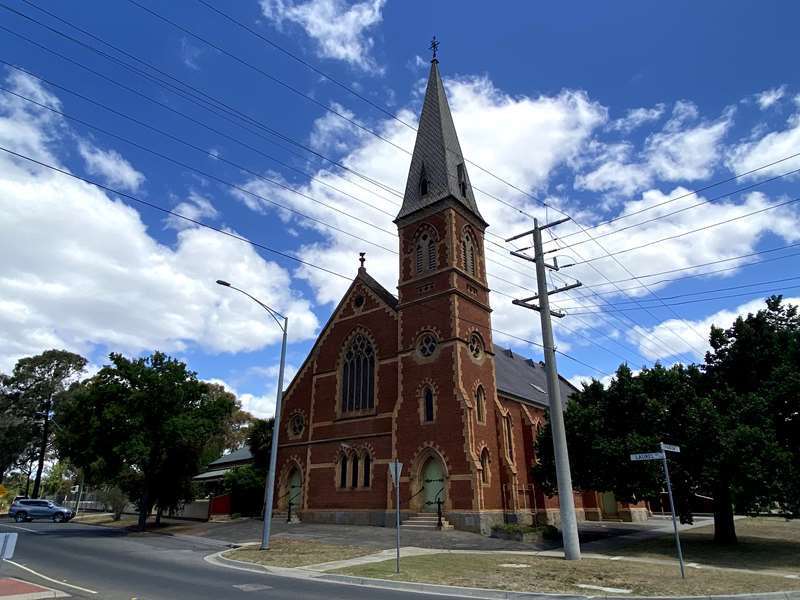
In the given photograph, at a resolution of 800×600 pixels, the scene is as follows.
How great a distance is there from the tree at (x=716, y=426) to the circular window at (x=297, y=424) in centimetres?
1813

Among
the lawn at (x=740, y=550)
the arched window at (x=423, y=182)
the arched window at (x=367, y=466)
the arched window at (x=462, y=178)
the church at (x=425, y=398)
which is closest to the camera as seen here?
the lawn at (x=740, y=550)

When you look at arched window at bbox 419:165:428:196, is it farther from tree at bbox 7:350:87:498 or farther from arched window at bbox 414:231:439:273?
tree at bbox 7:350:87:498

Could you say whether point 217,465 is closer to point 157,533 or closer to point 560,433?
point 157,533

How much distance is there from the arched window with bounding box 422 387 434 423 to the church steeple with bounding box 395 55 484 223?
11819mm

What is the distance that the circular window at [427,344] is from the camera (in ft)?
98.3

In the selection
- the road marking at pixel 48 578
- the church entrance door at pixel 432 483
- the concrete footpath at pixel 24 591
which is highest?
the church entrance door at pixel 432 483

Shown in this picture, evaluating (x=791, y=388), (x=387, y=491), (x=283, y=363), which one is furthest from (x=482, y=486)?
(x=791, y=388)

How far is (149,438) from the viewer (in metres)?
30.8

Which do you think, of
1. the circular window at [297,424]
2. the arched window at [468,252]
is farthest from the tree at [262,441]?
the arched window at [468,252]

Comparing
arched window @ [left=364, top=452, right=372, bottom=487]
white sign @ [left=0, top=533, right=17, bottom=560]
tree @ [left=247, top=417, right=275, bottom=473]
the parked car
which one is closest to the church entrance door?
arched window @ [left=364, top=452, right=372, bottom=487]

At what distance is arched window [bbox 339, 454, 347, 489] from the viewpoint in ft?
103

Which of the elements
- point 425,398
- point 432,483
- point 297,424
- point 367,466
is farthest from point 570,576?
point 297,424

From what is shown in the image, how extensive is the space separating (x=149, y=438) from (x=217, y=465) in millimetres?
17907

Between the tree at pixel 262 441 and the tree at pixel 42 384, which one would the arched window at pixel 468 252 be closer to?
the tree at pixel 262 441
